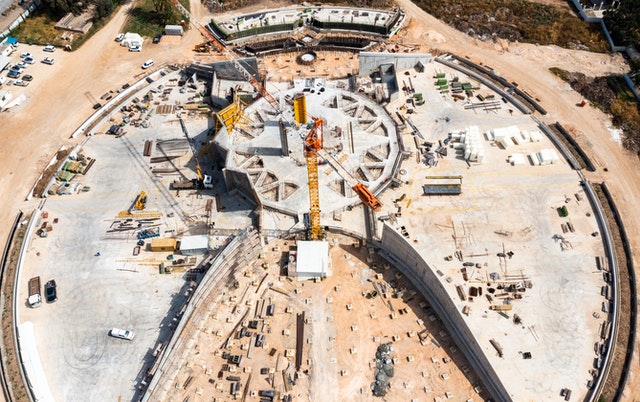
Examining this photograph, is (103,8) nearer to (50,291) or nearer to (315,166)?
(50,291)

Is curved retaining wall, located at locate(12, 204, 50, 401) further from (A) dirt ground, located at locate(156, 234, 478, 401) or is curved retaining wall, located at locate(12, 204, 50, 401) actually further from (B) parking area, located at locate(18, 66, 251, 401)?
(A) dirt ground, located at locate(156, 234, 478, 401)

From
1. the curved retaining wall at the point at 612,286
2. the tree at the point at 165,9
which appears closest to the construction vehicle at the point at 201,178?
the tree at the point at 165,9

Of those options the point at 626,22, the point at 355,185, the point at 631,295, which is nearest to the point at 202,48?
the point at 355,185

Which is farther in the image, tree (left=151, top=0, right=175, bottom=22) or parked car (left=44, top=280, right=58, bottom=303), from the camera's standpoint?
tree (left=151, top=0, right=175, bottom=22)

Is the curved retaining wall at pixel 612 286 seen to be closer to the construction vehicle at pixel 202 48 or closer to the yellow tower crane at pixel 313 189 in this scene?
the yellow tower crane at pixel 313 189

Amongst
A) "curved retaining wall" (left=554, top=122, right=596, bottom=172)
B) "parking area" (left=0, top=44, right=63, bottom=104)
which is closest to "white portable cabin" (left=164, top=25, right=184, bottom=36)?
"parking area" (left=0, top=44, right=63, bottom=104)
